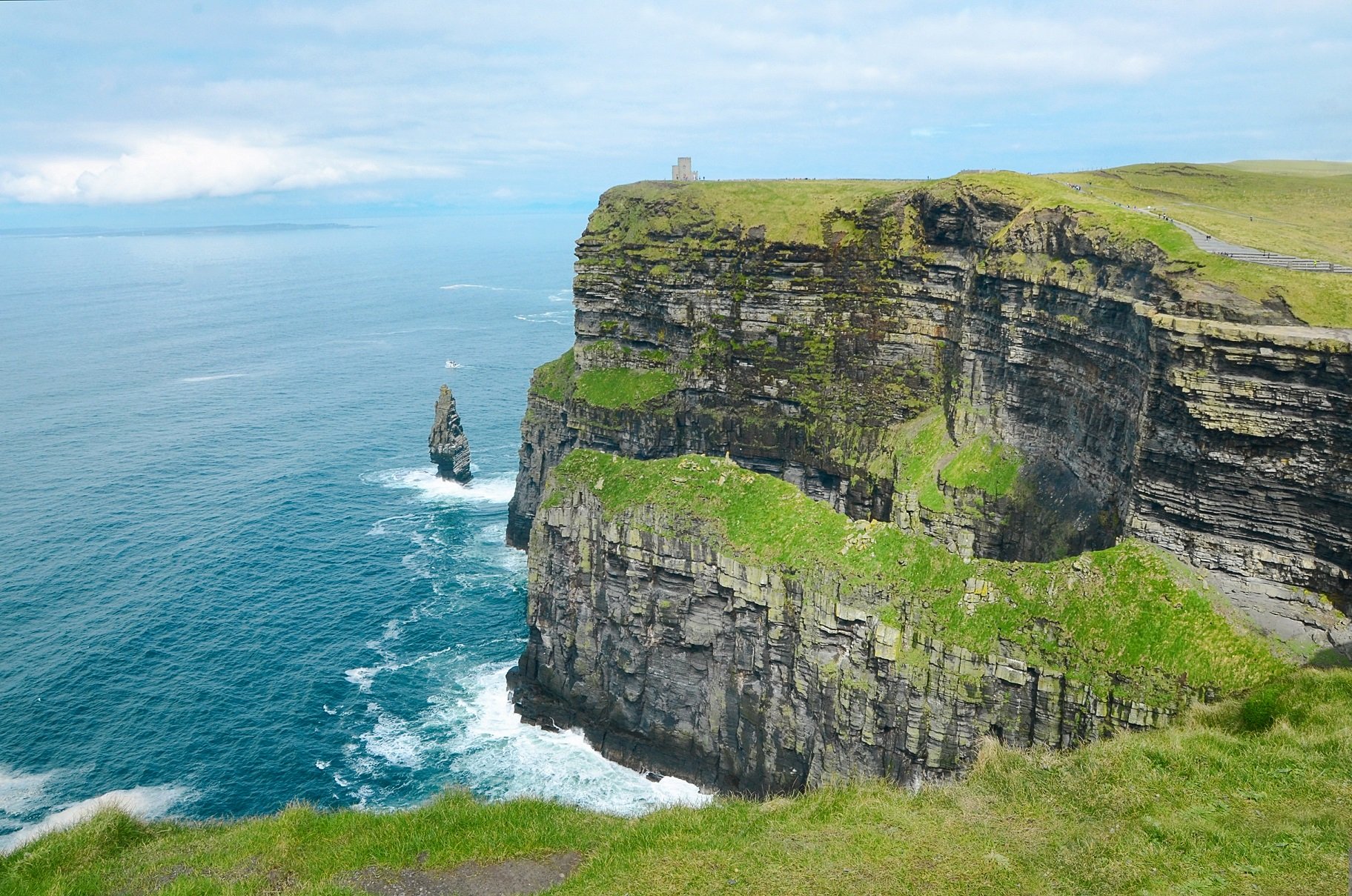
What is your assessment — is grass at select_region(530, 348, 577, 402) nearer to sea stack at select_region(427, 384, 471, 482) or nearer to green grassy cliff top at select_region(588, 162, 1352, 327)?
green grassy cliff top at select_region(588, 162, 1352, 327)

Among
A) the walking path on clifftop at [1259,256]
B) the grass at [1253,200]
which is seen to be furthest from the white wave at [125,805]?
the grass at [1253,200]

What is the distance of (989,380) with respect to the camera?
206 ft

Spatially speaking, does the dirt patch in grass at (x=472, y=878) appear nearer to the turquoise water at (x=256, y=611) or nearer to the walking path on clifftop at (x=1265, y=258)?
the turquoise water at (x=256, y=611)

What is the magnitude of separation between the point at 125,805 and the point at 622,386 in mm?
47592

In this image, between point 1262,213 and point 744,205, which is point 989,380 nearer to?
point 1262,213

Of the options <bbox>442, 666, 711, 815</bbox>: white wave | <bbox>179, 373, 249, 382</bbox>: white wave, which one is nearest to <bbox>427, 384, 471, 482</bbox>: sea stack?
<bbox>442, 666, 711, 815</bbox>: white wave

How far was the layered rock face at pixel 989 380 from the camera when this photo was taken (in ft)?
126

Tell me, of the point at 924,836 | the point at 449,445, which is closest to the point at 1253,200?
the point at 924,836

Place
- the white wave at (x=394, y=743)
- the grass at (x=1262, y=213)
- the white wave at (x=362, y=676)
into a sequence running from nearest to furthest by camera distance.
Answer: the grass at (x=1262, y=213) < the white wave at (x=394, y=743) < the white wave at (x=362, y=676)

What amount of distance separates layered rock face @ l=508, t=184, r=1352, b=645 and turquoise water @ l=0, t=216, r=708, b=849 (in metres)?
16.5

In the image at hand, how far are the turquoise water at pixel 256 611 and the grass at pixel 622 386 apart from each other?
58.3 feet

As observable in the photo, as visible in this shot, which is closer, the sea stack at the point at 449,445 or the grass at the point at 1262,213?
the grass at the point at 1262,213

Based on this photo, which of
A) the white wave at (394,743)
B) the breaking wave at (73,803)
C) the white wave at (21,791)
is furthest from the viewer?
the white wave at (394,743)

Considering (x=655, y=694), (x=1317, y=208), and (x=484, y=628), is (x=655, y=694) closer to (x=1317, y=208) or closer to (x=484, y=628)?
(x=484, y=628)
